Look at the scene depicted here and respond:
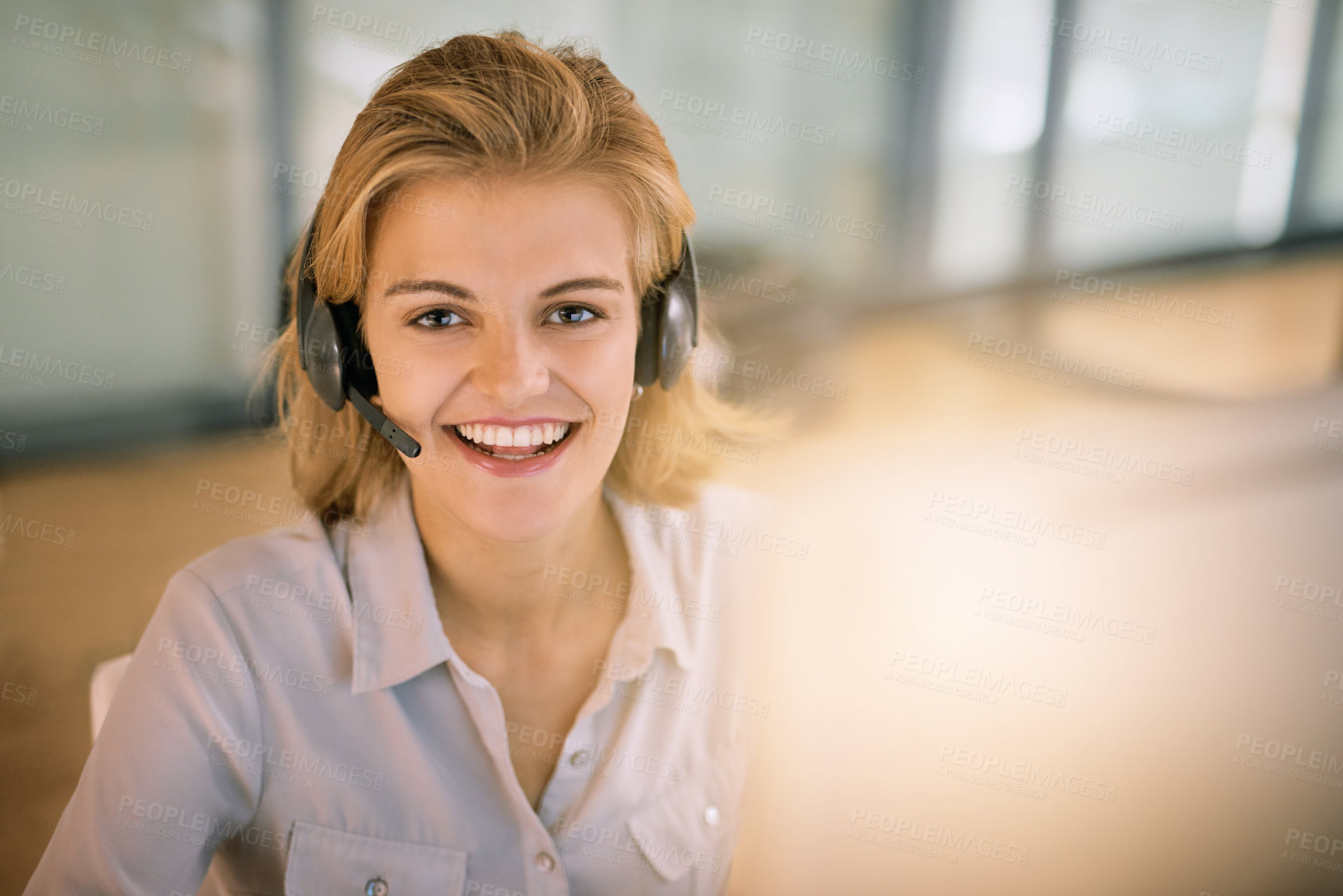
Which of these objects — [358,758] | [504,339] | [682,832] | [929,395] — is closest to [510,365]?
[504,339]

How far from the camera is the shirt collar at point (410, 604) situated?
838 mm

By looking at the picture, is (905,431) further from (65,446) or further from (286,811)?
(65,446)

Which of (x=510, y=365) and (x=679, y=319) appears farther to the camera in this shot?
(x=679, y=319)

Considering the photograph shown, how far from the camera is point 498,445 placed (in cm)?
82

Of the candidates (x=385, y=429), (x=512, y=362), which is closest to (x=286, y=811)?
(x=385, y=429)

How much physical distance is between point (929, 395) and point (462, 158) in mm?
1092

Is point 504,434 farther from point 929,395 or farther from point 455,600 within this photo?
point 929,395

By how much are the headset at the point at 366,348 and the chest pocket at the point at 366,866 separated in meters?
0.37

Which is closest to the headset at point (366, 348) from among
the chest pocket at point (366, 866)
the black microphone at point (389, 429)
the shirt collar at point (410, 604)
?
the black microphone at point (389, 429)

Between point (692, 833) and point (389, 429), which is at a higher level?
point (389, 429)

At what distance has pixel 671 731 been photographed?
0.92 m

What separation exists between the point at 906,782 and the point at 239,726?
0.68 metres

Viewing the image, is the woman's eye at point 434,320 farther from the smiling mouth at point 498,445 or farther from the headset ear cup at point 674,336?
the headset ear cup at point 674,336

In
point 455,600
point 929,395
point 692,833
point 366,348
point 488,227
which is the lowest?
point 692,833
